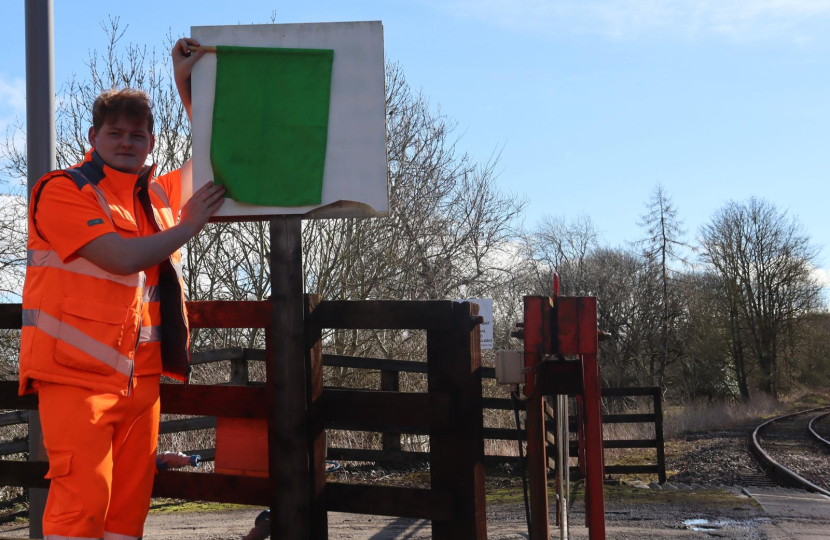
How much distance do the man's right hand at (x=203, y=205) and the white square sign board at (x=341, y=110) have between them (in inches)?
2.3

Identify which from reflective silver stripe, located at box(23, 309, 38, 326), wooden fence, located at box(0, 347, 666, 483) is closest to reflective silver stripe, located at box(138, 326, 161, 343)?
reflective silver stripe, located at box(23, 309, 38, 326)

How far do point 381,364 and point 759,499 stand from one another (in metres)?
4.12

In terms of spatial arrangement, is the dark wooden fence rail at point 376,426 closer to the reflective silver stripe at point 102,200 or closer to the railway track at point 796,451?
the railway track at point 796,451

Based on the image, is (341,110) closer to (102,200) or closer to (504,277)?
(102,200)

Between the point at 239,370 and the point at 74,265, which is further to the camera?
the point at 239,370

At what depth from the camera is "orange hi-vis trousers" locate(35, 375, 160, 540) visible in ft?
8.11

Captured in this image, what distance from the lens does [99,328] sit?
2.55 metres

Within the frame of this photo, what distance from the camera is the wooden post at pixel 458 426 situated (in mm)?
3117

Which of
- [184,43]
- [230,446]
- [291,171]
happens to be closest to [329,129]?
[291,171]

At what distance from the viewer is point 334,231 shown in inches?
614

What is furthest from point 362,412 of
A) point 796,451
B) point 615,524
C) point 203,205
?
point 796,451

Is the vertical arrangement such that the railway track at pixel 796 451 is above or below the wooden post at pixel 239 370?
below

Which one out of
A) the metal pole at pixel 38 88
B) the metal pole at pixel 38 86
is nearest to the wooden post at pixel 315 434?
the metal pole at pixel 38 88

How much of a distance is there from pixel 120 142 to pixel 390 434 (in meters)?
6.35
